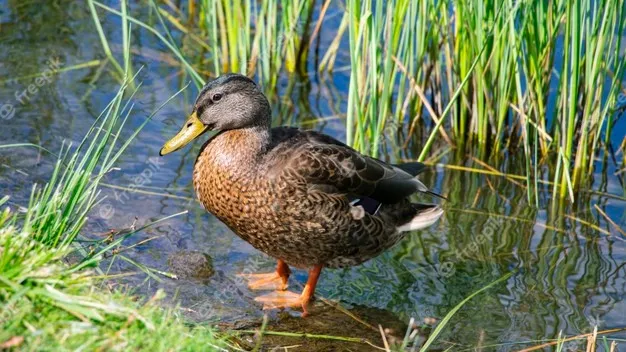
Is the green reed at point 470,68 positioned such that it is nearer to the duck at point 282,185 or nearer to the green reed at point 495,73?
the green reed at point 495,73

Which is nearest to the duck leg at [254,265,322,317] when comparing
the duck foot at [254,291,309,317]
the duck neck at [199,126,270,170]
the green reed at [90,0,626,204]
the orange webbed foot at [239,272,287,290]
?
the duck foot at [254,291,309,317]

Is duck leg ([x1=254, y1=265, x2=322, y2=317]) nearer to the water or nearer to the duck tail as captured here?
the water

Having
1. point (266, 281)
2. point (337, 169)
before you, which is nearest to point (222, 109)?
point (337, 169)

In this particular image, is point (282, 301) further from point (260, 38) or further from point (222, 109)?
point (260, 38)

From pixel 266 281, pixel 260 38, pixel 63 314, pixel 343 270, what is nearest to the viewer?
pixel 63 314

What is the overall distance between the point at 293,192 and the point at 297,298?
0.68 meters

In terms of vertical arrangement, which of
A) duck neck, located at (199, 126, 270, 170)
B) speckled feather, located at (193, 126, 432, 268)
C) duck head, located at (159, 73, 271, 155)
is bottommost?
speckled feather, located at (193, 126, 432, 268)

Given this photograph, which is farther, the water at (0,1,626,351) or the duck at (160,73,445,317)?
the water at (0,1,626,351)

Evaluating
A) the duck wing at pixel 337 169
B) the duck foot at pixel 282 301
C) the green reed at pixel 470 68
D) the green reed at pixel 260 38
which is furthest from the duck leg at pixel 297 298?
the green reed at pixel 260 38

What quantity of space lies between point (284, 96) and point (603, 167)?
249 centimetres

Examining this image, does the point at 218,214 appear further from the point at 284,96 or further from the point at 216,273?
the point at 284,96

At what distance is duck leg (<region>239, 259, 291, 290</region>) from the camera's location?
5.36 meters

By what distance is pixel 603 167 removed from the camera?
22.8ft

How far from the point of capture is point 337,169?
16.5 ft
